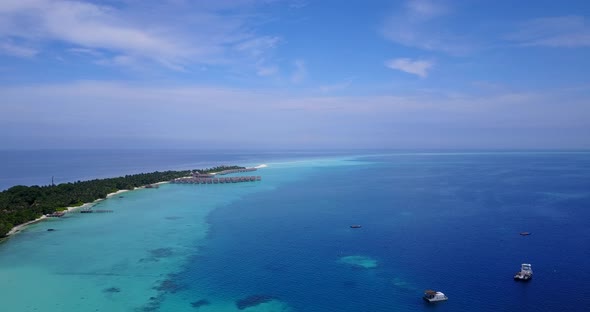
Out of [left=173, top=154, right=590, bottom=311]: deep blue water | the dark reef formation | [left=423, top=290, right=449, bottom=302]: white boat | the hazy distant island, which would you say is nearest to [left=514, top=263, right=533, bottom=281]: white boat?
[left=173, top=154, right=590, bottom=311]: deep blue water

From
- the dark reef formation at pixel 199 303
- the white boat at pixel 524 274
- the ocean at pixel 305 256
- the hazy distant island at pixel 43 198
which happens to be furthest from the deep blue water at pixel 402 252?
the hazy distant island at pixel 43 198

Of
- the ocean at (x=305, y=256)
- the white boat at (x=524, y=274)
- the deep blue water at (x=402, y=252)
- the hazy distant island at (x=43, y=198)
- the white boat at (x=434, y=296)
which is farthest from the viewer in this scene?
the hazy distant island at (x=43, y=198)

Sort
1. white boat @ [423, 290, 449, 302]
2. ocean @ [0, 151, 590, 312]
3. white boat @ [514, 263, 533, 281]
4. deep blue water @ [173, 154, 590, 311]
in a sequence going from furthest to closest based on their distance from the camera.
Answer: white boat @ [514, 263, 533, 281], deep blue water @ [173, 154, 590, 311], ocean @ [0, 151, 590, 312], white boat @ [423, 290, 449, 302]

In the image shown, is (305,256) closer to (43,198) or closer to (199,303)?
(199,303)

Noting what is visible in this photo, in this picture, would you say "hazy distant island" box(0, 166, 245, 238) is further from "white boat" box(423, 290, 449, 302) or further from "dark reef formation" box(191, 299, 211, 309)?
"white boat" box(423, 290, 449, 302)

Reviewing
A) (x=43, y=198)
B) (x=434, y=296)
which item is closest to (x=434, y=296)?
(x=434, y=296)

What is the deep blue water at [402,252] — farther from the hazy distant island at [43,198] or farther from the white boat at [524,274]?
Answer: the hazy distant island at [43,198]

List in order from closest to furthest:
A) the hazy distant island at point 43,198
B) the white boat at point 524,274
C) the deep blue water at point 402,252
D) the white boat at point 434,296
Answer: the white boat at point 434,296 → the deep blue water at point 402,252 → the white boat at point 524,274 → the hazy distant island at point 43,198
